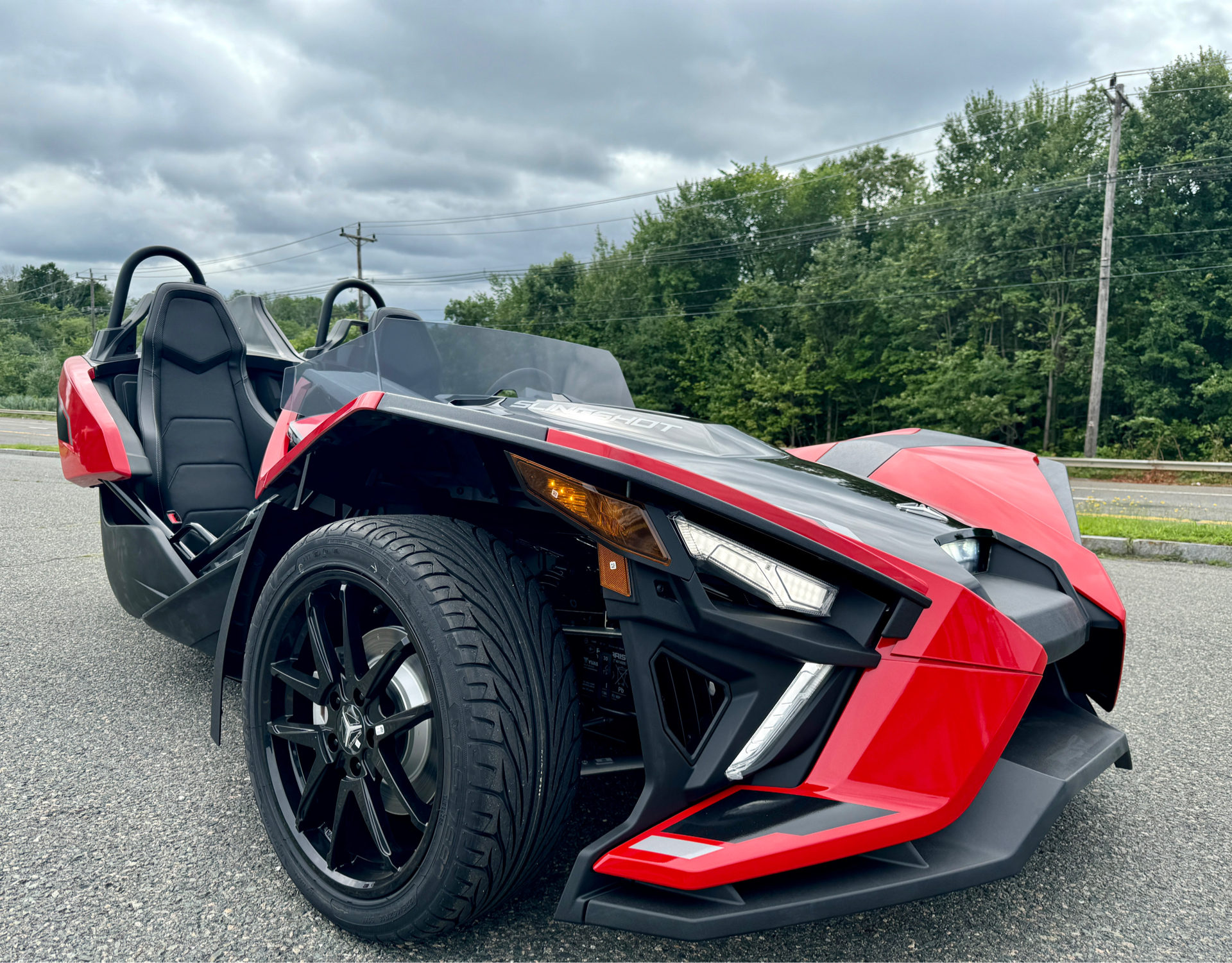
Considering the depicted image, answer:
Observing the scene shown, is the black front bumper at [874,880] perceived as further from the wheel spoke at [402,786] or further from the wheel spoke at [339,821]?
the wheel spoke at [339,821]

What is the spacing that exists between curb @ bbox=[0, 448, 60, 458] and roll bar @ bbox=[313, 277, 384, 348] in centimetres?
1294

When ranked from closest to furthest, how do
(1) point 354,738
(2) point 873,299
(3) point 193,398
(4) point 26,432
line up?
1. (1) point 354,738
2. (3) point 193,398
3. (4) point 26,432
4. (2) point 873,299

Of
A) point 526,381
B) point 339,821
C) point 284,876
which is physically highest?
point 526,381

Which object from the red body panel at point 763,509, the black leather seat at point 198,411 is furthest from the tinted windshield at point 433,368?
the black leather seat at point 198,411

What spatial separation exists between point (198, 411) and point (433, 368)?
2.17m

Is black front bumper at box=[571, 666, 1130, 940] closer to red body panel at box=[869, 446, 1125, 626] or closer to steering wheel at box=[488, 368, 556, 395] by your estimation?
red body panel at box=[869, 446, 1125, 626]

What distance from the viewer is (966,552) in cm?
155

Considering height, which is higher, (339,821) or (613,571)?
(613,571)

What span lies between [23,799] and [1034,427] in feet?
88.9

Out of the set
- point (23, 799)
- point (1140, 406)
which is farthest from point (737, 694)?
point (1140, 406)

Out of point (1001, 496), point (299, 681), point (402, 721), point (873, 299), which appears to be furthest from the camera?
point (873, 299)

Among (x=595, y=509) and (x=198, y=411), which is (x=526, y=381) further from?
(x=198, y=411)

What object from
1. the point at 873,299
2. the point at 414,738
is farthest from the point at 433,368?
the point at 873,299

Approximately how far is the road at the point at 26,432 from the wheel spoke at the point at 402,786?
60.0 ft
